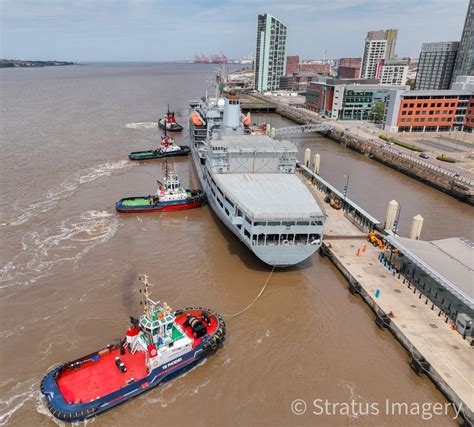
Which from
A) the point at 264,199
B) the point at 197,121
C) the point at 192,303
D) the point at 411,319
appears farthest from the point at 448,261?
the point at 197,121

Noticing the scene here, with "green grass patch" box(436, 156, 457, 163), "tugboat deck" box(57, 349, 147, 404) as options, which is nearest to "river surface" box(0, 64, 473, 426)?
"tugboat deck" box(57, 349, 147, 404)

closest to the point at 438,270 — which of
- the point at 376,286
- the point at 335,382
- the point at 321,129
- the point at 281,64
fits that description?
the point at 376,286

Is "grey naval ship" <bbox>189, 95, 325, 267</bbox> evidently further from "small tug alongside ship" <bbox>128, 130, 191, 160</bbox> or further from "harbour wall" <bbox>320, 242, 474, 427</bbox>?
"small tug alongside ship" <bbox>128, 130, 191, 160</bbox>

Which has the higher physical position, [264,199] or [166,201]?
[264,199]

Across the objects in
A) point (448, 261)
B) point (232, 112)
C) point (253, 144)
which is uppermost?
point (232, 112)

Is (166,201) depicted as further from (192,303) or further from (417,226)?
(417,226)

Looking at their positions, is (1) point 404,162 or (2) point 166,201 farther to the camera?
(1) point 404,162

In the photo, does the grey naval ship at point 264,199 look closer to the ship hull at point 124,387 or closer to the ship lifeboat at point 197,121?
the ship hull at point 124,387

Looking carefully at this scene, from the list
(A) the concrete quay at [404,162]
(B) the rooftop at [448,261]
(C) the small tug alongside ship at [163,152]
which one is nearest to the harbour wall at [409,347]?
(B) the rooftop at [448,261]
